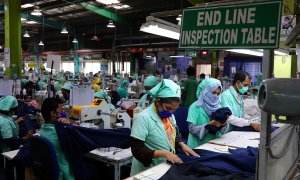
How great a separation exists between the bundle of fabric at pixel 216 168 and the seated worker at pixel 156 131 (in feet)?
0.86

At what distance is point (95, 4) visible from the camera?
1368 centimetres

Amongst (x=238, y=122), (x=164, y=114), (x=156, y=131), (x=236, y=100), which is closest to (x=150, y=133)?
(x=156, y=131)

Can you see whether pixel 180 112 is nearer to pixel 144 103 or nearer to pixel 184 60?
pixel 144 103

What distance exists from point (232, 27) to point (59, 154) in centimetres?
233

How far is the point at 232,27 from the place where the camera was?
138cm

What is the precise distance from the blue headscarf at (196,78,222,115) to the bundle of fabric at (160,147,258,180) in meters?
1.30

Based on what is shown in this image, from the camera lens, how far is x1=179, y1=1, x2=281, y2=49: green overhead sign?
4.18 ft

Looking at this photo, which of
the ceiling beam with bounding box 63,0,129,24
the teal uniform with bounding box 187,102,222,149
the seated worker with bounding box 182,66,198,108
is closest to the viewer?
the teal uniform with bounding box 187,102,222,149

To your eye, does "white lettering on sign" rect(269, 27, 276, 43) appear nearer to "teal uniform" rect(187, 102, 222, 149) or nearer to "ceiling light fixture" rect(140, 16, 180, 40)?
"ceiling light fixture" rect(140, 16, 180, 40)

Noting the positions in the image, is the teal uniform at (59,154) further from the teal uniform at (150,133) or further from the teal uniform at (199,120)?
the teal uniform at (199,120)

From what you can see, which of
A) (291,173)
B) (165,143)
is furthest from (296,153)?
(165,143)

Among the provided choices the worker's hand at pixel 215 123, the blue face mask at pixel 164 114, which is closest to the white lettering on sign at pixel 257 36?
the blue face mask at pixel 164 114

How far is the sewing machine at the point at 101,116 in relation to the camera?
3.85 metres

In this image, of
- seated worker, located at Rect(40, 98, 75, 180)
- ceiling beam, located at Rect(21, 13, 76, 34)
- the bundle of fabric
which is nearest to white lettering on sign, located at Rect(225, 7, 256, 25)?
the bundle of fabric
